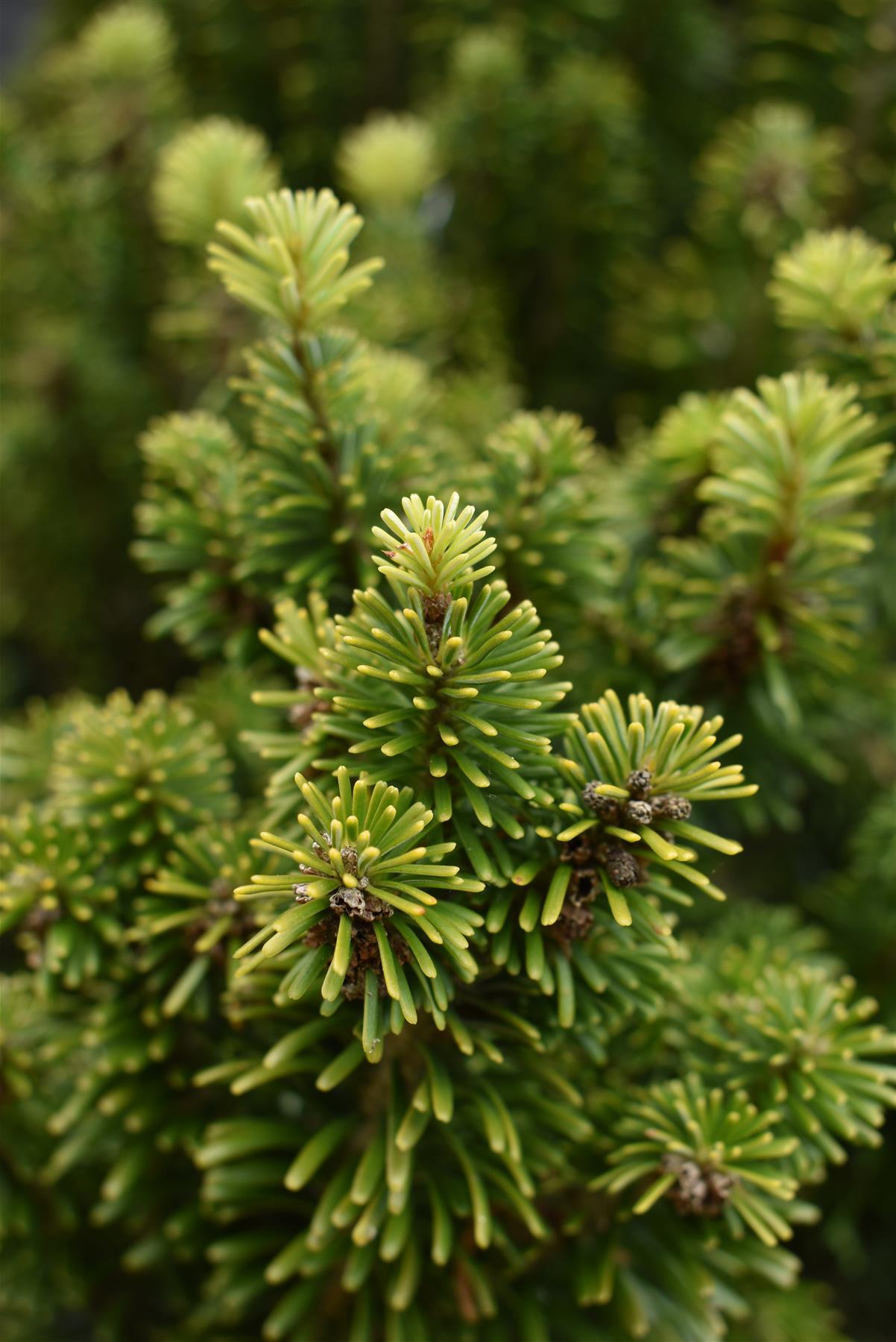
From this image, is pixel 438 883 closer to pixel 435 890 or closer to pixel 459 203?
pixel 435 890

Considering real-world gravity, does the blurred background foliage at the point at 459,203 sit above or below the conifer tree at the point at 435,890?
above

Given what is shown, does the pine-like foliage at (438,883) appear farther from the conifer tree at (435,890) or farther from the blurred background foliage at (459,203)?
the blurred background foliage at (459,203)

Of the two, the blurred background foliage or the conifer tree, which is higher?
the blurred background foliage

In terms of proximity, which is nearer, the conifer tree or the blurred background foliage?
the conifer tree

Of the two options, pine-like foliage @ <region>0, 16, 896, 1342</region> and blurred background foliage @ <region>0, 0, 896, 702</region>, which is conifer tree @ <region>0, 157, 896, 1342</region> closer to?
pine-like foliage @ <region>0, 16, 896, 1342</region>

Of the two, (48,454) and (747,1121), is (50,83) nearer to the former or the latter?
(48,454)

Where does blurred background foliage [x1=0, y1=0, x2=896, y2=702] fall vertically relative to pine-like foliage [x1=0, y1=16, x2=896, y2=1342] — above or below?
above

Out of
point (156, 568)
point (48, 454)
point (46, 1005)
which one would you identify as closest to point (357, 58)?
point (48, 454)

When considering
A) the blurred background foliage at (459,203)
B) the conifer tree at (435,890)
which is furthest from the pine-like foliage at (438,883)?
the blurred background foliage at (459,203)

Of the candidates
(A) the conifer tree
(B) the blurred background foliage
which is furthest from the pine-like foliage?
(B) the blurred background foliage
